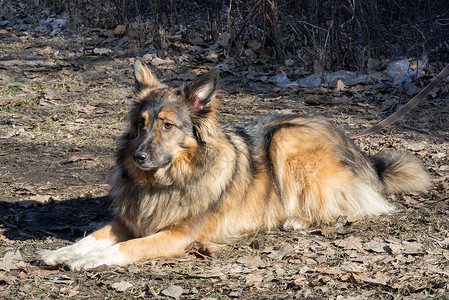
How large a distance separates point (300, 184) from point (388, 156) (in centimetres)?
124

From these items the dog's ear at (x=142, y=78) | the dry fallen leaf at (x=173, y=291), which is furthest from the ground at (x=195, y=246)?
the dog's ear at (x=142, y=78)

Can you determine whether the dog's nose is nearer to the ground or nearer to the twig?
the ground

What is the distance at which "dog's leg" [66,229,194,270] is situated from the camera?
13.5 feet

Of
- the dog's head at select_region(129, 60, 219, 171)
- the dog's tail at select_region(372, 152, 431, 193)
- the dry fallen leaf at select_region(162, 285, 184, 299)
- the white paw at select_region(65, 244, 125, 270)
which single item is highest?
the dog's head at select_region(129, 60, 219, 171)

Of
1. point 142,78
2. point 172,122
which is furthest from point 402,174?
point 142,78

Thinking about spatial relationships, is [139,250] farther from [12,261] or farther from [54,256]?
[12,261]

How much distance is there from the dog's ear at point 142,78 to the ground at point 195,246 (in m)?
1.49

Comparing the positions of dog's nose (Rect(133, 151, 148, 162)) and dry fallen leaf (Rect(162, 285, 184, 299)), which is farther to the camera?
dog's nose (Rect(133, 151, 148, 162))

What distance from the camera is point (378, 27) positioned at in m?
9.85

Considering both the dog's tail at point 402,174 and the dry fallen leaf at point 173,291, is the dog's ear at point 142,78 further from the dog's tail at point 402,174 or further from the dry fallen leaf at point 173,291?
the dog's tail at point 402,174

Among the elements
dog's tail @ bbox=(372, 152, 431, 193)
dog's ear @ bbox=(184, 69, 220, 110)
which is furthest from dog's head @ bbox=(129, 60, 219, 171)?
dog's tail @ bbox=(372, 152, 431, 193)

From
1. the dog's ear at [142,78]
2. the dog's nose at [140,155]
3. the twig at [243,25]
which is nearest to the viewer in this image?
the dog's nose at [140,155]

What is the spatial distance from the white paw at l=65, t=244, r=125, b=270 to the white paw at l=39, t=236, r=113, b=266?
7 centimetres

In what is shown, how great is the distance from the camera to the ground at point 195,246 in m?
3.73
